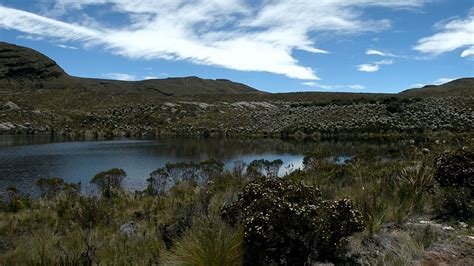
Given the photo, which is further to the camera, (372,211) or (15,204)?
(15,204)

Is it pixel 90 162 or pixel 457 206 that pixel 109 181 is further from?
pixel 457 206

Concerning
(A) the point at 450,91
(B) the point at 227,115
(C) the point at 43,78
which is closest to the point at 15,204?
(B) the point at 227,115

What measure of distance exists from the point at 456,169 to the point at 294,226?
574 cm

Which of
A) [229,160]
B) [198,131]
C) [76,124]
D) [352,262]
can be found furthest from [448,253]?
[76,124]

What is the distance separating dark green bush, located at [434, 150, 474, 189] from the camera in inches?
402

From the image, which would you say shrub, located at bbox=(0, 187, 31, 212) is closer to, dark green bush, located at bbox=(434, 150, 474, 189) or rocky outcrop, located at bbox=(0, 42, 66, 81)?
dark green bush, located at bbox=(434, 150, 474, 189)

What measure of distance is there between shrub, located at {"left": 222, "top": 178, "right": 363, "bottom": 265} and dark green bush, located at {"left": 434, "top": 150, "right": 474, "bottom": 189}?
4117 millimetres

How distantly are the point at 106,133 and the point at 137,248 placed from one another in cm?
5974

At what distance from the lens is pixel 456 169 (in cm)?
1055

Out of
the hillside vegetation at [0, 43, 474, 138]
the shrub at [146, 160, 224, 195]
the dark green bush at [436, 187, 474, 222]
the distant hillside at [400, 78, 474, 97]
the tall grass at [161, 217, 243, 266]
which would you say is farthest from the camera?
the distant hillside at [400, 78, 474, 97]

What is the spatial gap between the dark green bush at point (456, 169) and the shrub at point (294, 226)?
162 inches

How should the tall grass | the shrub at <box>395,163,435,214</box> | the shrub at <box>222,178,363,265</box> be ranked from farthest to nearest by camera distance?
the shrub at <box>395,163,435,214</box>, the shrub at <box>222,178,363,265</box>, the tall grass

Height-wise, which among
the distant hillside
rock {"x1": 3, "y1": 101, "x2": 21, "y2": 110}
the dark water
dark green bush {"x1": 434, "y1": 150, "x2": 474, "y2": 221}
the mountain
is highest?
the mountain

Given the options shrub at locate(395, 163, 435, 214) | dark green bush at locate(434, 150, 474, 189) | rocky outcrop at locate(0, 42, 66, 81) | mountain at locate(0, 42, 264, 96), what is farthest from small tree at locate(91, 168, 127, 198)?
rocky outcrop at locate(0, 42, 66, 81)
